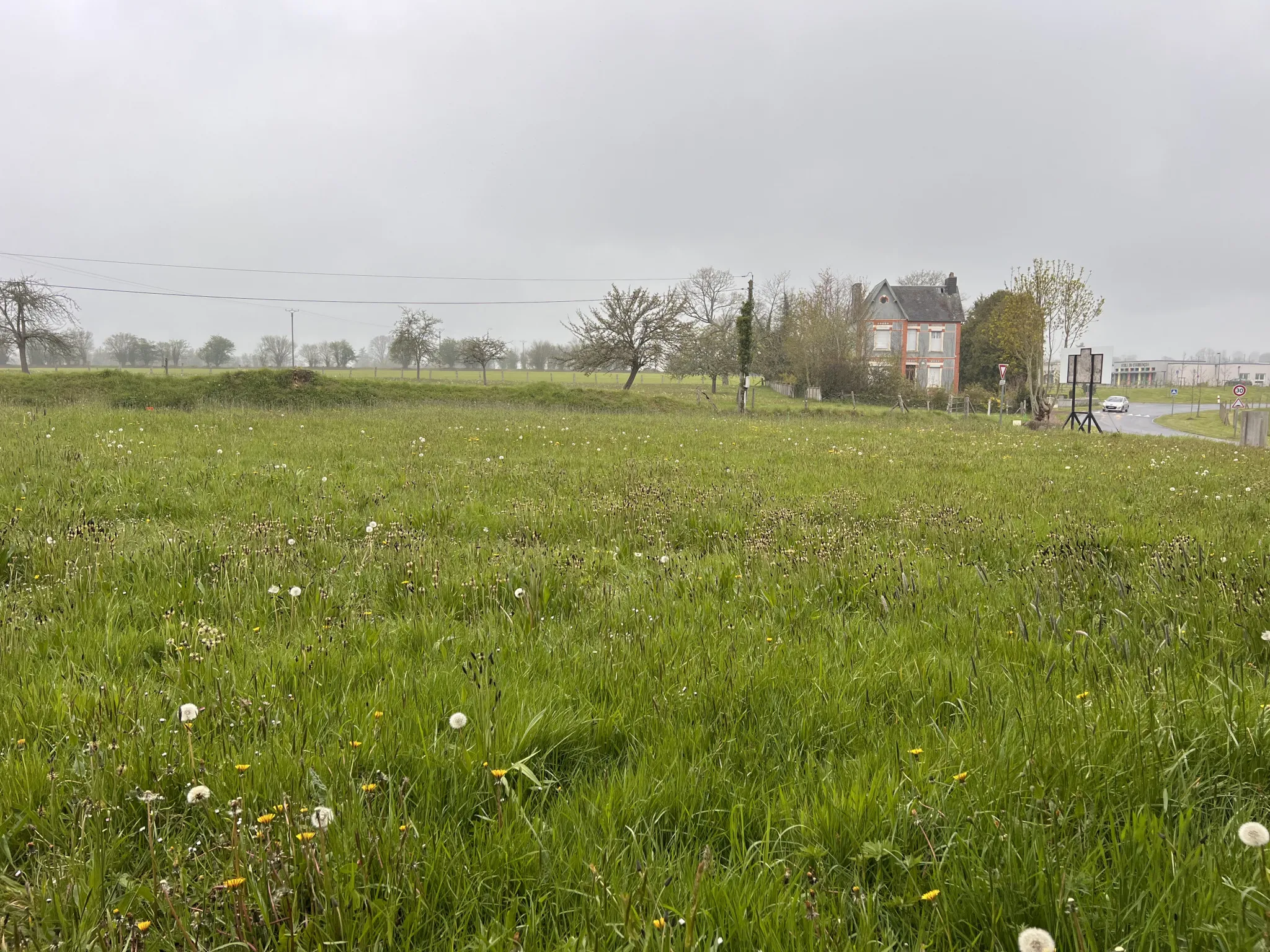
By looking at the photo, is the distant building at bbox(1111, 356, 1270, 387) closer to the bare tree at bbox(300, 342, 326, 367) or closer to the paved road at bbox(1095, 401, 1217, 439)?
the paved road at bbox(1095, 401, 1217, 439)

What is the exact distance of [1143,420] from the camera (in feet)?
175

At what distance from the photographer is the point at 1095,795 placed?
2076 mm

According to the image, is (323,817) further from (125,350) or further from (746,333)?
(125,350)

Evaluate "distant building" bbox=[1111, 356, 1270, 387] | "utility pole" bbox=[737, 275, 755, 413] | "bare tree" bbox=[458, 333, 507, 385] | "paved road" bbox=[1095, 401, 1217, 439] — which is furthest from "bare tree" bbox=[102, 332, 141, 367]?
"distant building" bbox=[1111, 356, 1270, 387]

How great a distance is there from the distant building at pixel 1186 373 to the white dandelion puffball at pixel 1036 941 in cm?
15096

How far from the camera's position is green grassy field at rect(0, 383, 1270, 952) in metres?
1.66

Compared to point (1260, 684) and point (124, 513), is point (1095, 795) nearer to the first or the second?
point (1260, 684)

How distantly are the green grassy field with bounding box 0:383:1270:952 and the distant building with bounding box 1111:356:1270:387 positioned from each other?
148291 mm

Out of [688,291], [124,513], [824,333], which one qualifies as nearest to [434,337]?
[688,291]

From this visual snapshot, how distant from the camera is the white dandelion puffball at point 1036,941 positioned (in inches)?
46.4

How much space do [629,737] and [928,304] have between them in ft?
282

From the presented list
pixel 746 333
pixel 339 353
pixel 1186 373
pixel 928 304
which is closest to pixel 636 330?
pixel 746 333

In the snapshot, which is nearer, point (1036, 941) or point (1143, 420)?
point (1036, 941)

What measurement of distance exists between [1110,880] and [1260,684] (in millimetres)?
1844
